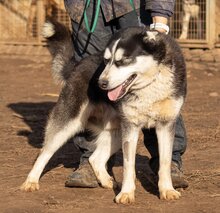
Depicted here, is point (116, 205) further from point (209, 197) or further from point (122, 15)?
point (122, 15)

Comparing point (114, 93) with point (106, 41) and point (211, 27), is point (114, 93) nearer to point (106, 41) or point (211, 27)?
point (106, 41)

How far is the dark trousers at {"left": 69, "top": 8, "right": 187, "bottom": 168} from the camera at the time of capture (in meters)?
5.51

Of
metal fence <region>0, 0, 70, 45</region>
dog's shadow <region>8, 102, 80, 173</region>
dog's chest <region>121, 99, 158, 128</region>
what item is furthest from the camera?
metal fence <region>0, 0, 70, 45</region>

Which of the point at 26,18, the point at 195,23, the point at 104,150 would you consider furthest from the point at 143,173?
the point at 26,18

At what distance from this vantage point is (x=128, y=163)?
16.5ft

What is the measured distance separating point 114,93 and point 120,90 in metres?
0.05

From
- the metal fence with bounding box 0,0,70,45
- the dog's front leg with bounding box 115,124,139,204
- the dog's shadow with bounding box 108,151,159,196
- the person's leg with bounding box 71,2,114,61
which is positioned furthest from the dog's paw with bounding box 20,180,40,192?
the metal fence with bounding box 0,0,70,45

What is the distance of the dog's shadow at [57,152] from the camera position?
18.9 ft

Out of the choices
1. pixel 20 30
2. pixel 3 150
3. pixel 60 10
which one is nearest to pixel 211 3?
pixel 60 10

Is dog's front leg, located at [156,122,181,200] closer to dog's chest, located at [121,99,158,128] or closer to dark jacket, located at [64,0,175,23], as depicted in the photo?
dog's chest, located at [121,99,158,128]

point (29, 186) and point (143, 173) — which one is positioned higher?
point (29, 186)

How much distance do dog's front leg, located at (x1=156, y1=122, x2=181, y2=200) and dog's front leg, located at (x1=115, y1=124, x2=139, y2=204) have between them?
0.63 feet

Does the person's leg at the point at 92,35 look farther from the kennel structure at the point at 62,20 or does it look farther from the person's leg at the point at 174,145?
the kennel structure at the point at 62,20

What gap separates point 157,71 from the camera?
4.86 m
